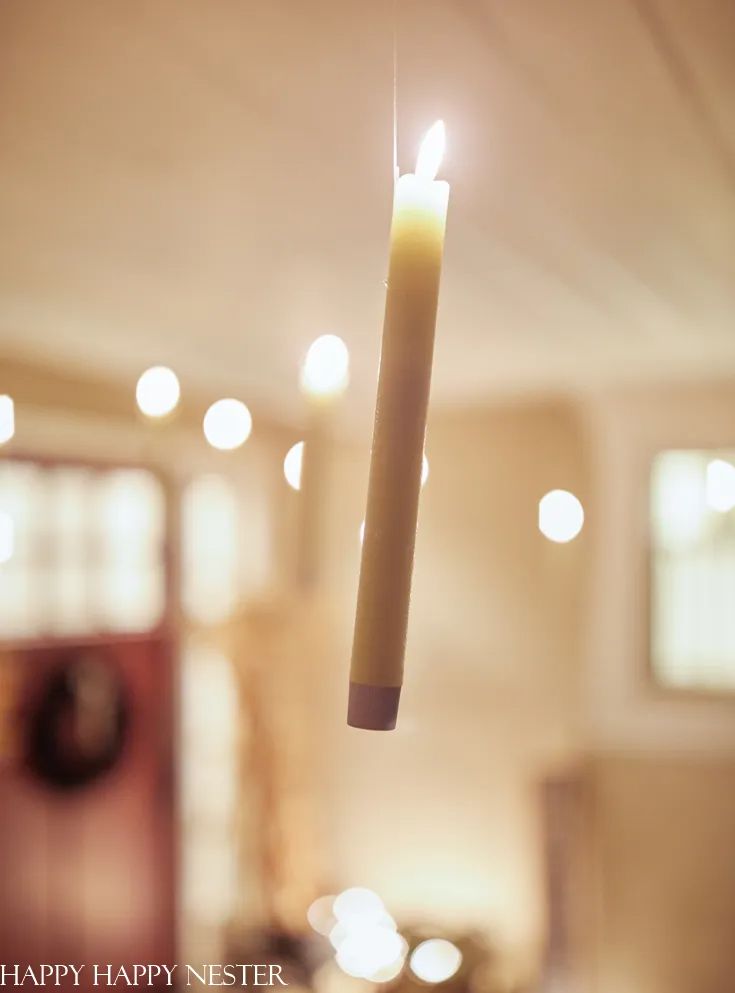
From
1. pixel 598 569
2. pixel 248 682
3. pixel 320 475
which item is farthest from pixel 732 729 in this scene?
pixel 320 475

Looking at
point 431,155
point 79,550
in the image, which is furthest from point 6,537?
point 431,155

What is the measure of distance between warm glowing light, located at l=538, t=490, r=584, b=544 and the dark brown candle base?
3.64 m

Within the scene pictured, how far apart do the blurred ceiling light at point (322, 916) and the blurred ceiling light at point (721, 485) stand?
2520 millimetres

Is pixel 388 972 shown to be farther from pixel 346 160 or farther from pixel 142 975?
pixel 346 160

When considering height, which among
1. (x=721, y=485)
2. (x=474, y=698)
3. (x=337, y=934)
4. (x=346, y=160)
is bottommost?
(x=337, y=934)

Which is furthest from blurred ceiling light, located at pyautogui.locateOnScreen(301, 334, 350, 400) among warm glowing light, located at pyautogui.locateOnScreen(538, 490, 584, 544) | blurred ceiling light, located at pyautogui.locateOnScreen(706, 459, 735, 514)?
blurred ceiling light, located at pyautogui.locateOnScreen(706, 459, 735, 514)

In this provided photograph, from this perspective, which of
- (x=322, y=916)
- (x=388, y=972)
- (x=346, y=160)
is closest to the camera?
(x=346, y=160)

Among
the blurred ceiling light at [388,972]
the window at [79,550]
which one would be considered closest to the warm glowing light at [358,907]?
the blurred ceiling light at [388,972]

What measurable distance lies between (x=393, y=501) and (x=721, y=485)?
3957mm

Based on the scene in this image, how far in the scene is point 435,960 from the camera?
416cm

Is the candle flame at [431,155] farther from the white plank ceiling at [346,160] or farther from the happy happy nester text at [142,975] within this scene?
the happy happy nester text at [142,975]

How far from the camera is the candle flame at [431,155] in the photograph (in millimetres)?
601

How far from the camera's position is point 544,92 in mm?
1452

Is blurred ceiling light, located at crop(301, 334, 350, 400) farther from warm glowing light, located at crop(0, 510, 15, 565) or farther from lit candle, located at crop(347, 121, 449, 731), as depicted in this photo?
warm glowing light, located at crop(0, 510, 15, 565)
